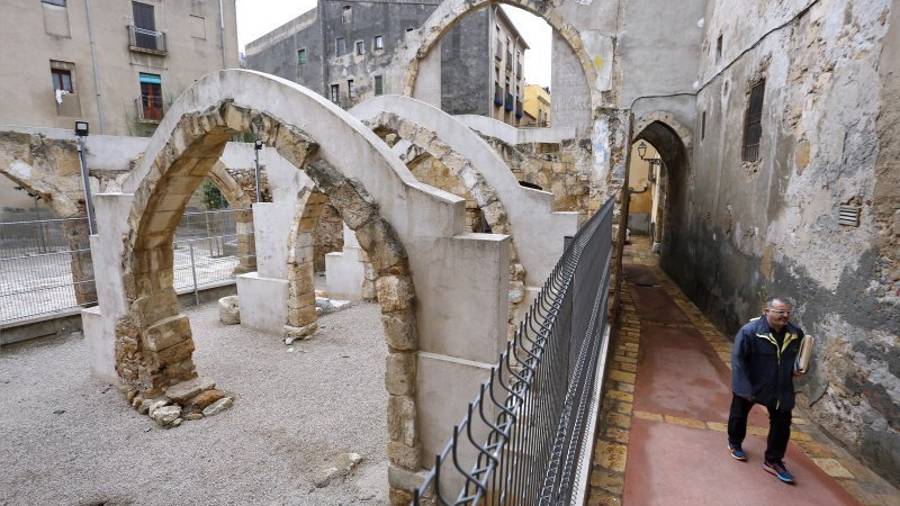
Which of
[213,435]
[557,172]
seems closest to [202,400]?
[213,435]

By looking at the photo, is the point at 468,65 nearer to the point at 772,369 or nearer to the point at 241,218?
the point at 241,218

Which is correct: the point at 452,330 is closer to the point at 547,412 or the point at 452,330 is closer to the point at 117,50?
the point at 547,412

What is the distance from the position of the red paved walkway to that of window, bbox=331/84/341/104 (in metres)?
27.5

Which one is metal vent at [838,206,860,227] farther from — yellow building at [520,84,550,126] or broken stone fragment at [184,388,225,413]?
yellow building at [520,84,550,126]

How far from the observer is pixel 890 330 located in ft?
13.1

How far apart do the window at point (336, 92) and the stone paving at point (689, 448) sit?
2721cm

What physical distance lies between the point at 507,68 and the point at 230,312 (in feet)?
87.6

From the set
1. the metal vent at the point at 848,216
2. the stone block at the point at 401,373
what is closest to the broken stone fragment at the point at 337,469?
the stone block at the point at 401,373

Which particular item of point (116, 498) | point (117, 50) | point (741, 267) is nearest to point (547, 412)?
point (116, 498)

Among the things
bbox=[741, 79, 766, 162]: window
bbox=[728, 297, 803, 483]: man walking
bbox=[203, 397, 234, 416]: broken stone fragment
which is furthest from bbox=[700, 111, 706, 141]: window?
bbox=[203, 397, 234, 416]: broken stone fragment

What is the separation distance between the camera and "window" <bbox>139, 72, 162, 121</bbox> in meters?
19.4

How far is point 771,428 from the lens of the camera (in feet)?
13.3

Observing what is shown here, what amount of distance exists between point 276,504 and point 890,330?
5.58 meters

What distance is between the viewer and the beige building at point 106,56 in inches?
637
